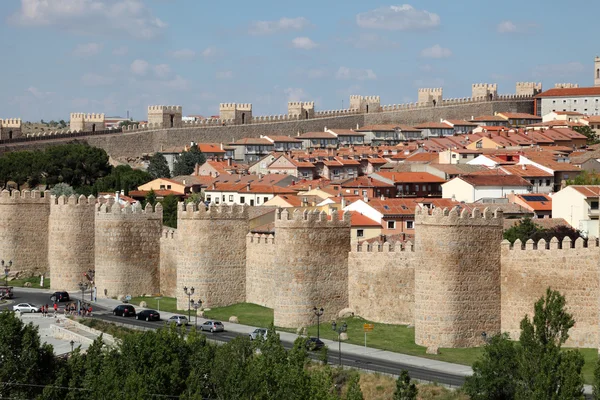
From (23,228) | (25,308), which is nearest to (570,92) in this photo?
(23,228)

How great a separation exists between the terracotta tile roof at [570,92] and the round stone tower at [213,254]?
83962mm

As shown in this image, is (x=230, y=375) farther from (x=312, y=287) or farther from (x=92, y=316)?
(x=92, y=316)

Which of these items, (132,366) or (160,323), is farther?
(160,323)

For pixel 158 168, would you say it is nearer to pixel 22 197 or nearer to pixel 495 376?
pixel 22 197

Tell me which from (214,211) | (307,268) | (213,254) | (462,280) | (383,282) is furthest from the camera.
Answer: (214,211)

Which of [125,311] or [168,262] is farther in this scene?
[168,262]

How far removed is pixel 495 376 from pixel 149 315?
16.0m

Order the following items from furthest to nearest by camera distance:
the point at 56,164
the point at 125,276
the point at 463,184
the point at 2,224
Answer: the point at 56,164, the point at 463,184, the point at 2,224, the point at 125,276

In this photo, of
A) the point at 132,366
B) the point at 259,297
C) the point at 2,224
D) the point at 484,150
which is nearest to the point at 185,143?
the point at 484,150

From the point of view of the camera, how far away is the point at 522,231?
53750mm

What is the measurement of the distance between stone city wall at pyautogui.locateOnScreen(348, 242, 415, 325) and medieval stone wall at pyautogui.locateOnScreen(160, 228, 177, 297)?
9108 mm

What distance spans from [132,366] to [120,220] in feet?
54.7

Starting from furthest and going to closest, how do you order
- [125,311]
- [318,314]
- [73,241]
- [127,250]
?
[73,241] → [127,250] → [125,311] → [318,314]

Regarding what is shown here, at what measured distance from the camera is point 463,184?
72000 mm
